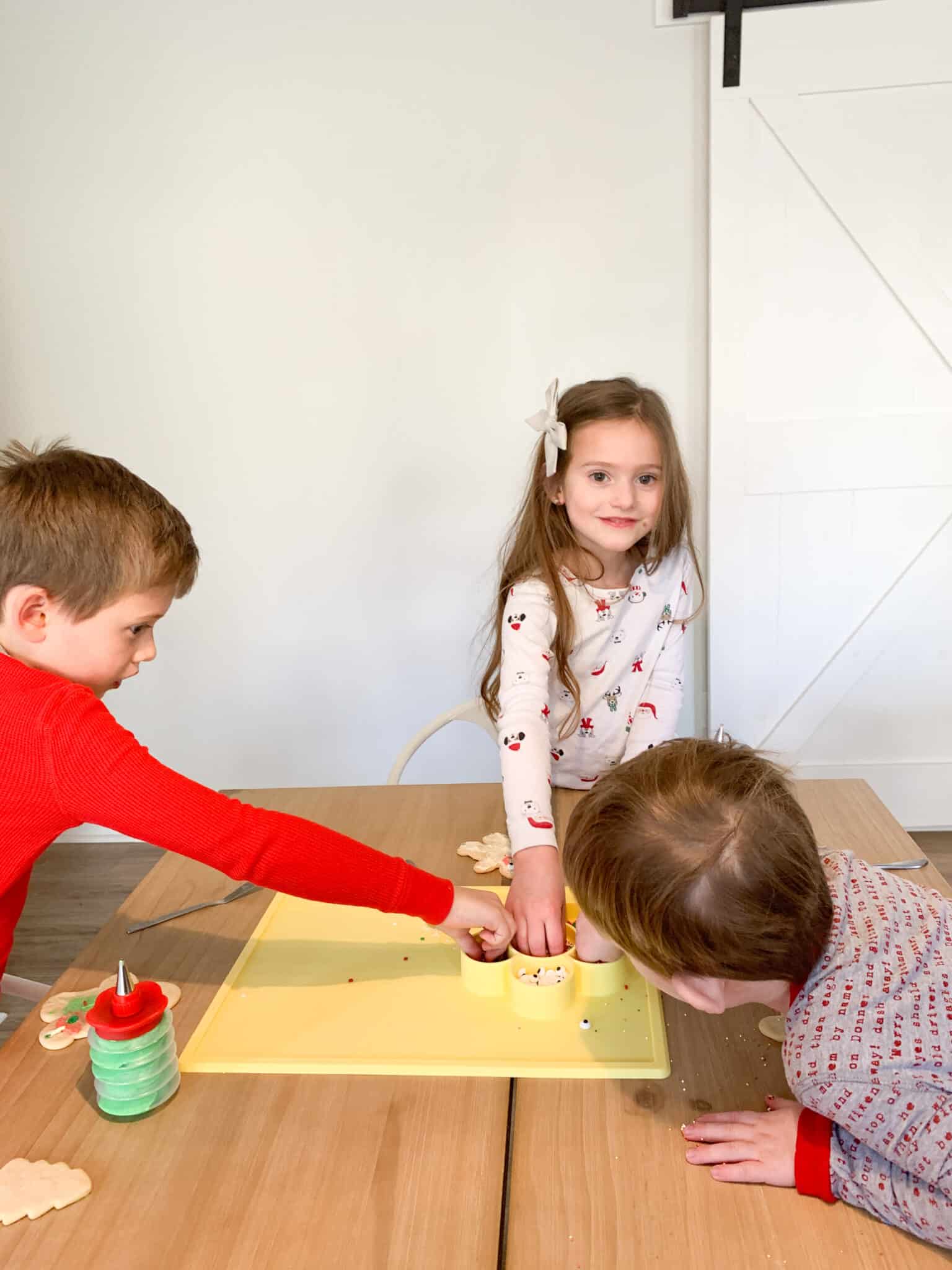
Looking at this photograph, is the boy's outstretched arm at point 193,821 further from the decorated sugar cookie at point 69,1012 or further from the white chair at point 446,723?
the white chair at point 446,723

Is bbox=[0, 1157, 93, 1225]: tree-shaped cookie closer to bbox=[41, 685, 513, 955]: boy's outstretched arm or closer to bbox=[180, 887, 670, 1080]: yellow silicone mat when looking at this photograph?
bbox=[180, 887, 670, 1080]: yellow silicone mat

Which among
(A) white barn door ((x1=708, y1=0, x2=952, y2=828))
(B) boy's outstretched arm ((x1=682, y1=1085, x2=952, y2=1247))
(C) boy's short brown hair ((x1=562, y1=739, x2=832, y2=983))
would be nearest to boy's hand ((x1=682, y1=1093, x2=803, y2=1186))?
(B) boy's outstretched arm ((x1=682, y1=1085, x2=952, y2=1247))

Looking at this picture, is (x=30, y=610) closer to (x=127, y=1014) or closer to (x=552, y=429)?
(x=127, y=1014)

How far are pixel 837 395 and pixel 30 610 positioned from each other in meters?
2.11

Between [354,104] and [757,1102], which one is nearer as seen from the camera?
[757,1102]

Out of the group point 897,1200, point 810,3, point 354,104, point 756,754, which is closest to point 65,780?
point 756,754

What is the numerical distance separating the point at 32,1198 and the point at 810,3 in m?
2.79

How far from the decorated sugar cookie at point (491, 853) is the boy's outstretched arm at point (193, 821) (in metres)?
0.24

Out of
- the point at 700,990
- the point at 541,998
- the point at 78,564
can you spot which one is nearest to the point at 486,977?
the point at 541,998

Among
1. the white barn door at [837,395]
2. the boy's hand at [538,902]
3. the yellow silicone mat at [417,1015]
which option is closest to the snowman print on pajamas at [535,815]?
the boy's hand at [538,902]

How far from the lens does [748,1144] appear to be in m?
0.77

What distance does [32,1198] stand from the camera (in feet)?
2.47

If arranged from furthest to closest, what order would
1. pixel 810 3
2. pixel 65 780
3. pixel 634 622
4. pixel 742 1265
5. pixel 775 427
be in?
pixel 775 427, pixel 810 3, pixel 634 622, pixel 65 780, pixel 742 1265

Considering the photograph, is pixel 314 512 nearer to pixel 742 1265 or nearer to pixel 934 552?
pixel 934 552
